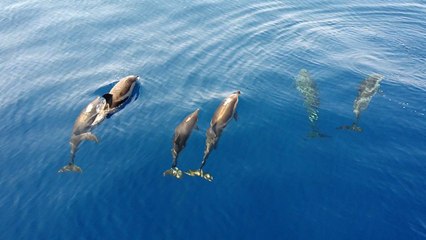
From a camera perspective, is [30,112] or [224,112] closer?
[224,112]

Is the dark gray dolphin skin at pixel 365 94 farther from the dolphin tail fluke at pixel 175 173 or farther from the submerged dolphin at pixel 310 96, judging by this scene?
the dolphin tail fluke at pixel 175 173

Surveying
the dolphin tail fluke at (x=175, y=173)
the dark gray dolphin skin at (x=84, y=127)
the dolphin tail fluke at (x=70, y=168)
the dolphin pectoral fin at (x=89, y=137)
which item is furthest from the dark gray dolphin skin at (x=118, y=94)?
the dolphin tail fluke at (x=175, y=173)

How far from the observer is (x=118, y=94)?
20.8 m

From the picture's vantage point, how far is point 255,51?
2595cm

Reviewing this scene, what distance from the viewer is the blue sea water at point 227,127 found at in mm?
15344

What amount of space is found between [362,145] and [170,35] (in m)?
16.5

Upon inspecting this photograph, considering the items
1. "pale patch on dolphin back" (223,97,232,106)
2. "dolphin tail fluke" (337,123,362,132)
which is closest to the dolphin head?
"pale patch on dolphin back" (223,97,232,106)

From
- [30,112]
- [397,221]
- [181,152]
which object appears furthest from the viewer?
[30,112]

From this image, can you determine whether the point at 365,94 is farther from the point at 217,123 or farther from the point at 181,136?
the point at 181,136

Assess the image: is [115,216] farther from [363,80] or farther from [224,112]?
[363,80]

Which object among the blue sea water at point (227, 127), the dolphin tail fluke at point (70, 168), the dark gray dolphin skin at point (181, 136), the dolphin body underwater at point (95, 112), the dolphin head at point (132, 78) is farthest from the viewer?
the dolphin head at point (132, 78)

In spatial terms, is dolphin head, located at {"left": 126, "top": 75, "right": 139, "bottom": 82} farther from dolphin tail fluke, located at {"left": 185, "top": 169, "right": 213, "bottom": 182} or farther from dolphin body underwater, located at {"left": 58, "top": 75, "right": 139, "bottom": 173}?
dolphin tail fluke, located at {"left": 185, "top": 169, "right": 213, "bottom": 182}

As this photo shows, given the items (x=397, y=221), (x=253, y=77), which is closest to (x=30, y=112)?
(x=253, y=77)

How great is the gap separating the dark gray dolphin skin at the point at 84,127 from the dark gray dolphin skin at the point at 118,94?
0.22 m
